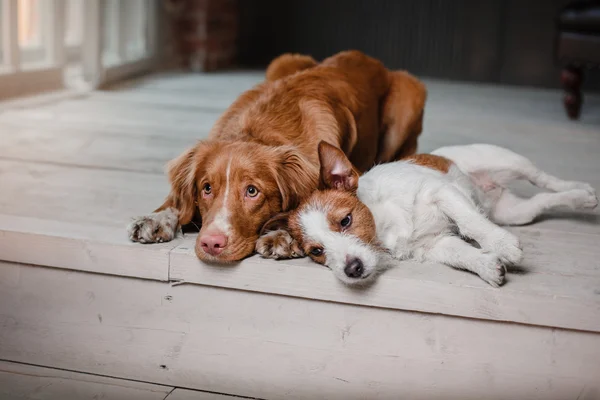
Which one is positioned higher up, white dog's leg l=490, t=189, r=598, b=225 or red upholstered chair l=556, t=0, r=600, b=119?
red upholstered chair l=556, t=0, r=600, b=119

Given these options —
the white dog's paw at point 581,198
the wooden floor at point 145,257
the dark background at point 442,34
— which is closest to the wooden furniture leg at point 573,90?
the wooden floor at point 145,257

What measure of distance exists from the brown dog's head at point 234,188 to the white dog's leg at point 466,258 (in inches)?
15.0

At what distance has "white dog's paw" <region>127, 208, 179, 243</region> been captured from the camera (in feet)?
6.20

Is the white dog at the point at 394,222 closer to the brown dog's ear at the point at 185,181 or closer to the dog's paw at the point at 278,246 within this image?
the dog's paw at the point at 278,246

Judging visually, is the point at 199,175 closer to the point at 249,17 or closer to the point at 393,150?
the point at 393,150

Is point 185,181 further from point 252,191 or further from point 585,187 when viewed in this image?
point 585,187

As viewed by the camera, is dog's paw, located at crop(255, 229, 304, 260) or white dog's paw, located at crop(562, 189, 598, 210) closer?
dog's paw, located at crop(255, 229, 304, 260)

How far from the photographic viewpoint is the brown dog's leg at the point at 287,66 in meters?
3.00

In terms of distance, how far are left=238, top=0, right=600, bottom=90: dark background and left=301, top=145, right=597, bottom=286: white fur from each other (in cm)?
424

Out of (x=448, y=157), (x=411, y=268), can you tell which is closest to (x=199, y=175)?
(x=411, y=268)

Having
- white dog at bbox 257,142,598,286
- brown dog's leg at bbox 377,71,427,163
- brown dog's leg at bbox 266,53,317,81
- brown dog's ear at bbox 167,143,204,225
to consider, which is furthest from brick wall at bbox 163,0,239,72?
white dog at bbox 257,142,598,286

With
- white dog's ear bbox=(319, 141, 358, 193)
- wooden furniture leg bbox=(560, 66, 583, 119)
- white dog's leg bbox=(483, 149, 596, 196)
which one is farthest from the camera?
wooden furniture leg bbox=(560, 66, 583, 119)

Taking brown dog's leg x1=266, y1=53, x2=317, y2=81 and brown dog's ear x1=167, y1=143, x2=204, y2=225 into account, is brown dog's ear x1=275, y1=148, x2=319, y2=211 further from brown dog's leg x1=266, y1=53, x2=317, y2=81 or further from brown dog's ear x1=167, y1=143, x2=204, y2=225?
brown dog's leg x1=266, y1=53, x2=317, y2=81

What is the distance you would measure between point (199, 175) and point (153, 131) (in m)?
1.70
